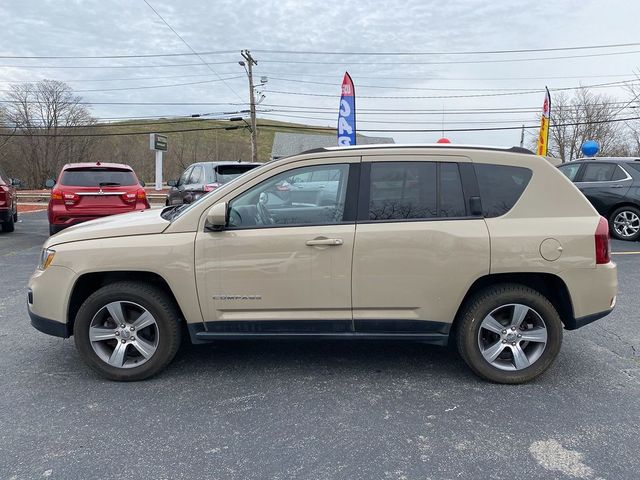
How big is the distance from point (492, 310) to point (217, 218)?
83.7 inches

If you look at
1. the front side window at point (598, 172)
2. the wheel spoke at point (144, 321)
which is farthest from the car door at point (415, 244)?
the front side window at point (598, 172)

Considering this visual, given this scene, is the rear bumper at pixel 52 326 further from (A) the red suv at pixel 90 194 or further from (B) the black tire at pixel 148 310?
(A) the red suv at pixel 90 194

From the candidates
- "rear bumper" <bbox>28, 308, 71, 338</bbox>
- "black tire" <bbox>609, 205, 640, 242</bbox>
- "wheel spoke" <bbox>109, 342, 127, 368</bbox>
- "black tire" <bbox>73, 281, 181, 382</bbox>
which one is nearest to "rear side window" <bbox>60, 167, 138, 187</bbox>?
"rear bumper" <bbox>28, 308, 71, 338</bbox>

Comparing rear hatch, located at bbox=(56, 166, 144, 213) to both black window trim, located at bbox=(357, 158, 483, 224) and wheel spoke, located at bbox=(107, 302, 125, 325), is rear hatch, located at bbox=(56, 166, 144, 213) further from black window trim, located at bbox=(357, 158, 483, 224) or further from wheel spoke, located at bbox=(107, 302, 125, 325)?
black window trim, located at bbox=(357, 158, 483, 224)

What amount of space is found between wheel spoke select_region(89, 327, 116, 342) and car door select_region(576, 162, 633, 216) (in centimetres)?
969

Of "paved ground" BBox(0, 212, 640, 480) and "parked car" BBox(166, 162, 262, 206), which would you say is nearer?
"paved ground" BBox(0, 212, 640, 480)

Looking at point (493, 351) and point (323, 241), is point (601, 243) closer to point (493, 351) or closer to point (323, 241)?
point (493, 351)

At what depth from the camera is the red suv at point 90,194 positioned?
8750 millimetres

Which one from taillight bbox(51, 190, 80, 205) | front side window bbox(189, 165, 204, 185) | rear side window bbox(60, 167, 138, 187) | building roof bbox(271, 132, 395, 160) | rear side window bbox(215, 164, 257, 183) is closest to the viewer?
taillight bbox(51, 190, 80, 205)

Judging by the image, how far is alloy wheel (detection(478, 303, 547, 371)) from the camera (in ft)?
11.6

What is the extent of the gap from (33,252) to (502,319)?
906 cm

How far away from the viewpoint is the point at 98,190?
8.92 m

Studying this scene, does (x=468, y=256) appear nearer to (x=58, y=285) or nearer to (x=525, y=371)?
(x=525, y=371)

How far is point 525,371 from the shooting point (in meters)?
3.57
